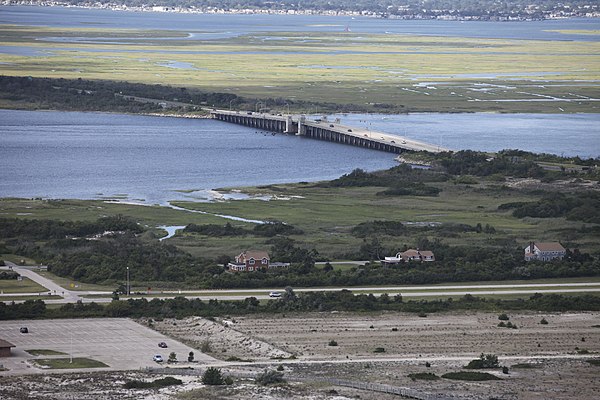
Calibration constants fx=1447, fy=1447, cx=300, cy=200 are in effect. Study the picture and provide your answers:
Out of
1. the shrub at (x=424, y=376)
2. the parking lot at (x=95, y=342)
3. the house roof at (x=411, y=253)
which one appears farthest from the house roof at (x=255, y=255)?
the shrub at (x=424, y=376)

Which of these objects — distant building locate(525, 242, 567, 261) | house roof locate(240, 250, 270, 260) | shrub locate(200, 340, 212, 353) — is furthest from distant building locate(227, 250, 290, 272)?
shrub locate(200, 340, 212, 353)

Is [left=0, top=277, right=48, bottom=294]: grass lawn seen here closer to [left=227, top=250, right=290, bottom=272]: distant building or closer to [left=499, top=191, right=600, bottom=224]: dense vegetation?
[left=227, top=250, right=290, bottom=272]: distant building

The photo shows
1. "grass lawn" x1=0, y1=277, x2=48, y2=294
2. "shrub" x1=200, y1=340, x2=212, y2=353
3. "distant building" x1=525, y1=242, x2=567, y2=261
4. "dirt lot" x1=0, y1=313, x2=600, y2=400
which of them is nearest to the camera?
"dirt lot" x1=0, y1=313, x2=600, y2=400

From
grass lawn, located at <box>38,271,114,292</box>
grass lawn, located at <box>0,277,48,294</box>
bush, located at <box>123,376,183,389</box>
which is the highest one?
grass lawn, located at <box>0,277,48,294</box>

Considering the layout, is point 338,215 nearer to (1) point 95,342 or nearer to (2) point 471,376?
(1) point 95,342

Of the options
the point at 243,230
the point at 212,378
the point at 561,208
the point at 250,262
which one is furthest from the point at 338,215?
the point at 212,378

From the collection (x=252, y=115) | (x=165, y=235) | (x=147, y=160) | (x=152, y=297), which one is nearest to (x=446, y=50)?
(x=252, y=115)
